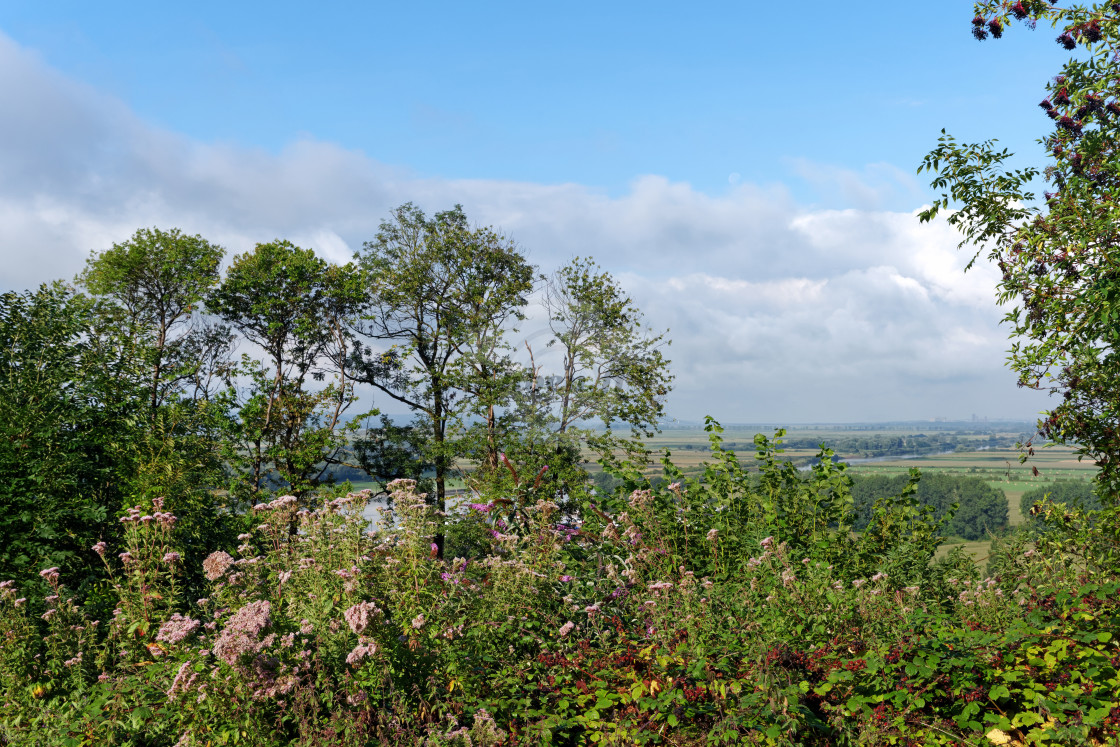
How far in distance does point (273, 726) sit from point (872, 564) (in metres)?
5.08

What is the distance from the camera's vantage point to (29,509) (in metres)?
6.61

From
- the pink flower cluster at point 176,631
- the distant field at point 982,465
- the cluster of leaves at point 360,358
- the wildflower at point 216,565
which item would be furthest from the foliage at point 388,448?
the pink flower cluster at point 176,631

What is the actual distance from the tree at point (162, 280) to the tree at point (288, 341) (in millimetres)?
572

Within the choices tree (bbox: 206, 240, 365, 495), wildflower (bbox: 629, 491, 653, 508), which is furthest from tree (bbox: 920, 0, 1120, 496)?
tree (bbox: 206, 240, 365, 495)

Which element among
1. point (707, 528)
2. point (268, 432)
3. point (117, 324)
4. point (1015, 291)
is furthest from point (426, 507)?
point (117, 324)

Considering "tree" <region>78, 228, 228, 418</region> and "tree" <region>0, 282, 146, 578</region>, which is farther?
"tree" <region>78, 228, 228, 418</region>

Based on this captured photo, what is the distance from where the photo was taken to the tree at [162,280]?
15.9 metres

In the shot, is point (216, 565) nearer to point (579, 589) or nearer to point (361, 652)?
point (361, 652)

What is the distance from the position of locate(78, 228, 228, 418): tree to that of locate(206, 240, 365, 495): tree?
572 mm

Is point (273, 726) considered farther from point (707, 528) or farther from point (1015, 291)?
point (1015, 291)

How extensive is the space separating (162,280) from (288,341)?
10.7ft

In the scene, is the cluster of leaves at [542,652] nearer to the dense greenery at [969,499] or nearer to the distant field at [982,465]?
the distant field at [982,465]

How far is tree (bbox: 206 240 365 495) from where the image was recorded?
16266 mm

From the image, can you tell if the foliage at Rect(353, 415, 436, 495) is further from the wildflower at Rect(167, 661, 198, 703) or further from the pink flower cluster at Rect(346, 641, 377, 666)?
the pink flower cluster at Rect(346, 641, 377, 666)
